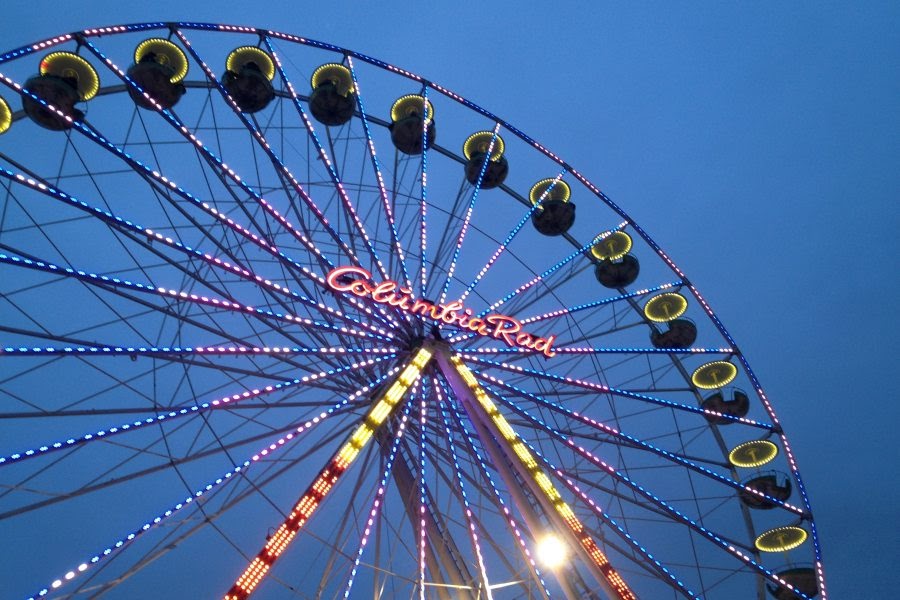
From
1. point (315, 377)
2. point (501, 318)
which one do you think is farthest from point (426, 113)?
point (315, 377)

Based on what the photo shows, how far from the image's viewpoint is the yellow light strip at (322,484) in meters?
6.82

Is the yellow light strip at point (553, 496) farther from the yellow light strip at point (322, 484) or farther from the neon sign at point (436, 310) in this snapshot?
the neon sign at point (436, 310)

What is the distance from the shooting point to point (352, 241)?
38.9ft

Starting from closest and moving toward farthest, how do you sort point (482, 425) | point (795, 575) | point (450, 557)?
point (482, 425)
point (450, 557)
point (795, 575)

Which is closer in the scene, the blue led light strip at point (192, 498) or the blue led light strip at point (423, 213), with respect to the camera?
the blue led light strip at point (192, 498)

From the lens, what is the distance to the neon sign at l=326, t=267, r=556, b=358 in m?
10.1

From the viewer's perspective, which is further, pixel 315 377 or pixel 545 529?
pixel 315 377

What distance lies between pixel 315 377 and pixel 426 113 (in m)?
6.86

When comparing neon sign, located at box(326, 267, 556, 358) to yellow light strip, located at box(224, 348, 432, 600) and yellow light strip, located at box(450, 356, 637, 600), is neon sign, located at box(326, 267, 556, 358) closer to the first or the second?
yellow light strip, located at box(224, 348, 432, 600)

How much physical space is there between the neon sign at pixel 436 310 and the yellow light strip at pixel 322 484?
81 centimetres

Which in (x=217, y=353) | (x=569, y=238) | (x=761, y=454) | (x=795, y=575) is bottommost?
(x=217, y=353)

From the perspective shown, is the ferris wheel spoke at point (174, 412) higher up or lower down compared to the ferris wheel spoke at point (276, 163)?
lower down

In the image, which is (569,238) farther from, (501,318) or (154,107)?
(154,107)

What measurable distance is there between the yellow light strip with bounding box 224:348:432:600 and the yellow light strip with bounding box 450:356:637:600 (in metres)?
0.90
